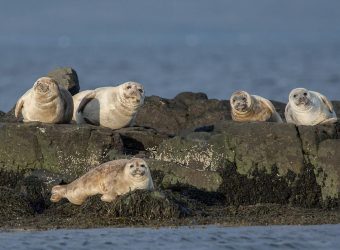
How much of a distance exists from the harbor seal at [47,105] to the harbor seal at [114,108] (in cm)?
63

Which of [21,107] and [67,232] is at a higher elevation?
[21,107]

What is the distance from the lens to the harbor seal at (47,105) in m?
20.5

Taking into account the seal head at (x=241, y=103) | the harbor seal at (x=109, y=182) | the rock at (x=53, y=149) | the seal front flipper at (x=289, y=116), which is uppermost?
the seal head at (x=241, y=103)

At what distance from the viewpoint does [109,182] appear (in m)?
17.0

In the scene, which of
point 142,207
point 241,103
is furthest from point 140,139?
point 142,207

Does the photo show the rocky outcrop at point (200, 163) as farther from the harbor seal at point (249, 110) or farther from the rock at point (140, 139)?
the harbor seal at point (249, 110)

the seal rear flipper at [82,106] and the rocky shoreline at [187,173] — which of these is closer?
the rocky shoreline at [187,173]

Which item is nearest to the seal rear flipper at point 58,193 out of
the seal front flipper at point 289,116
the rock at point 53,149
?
the rock at point 53,149

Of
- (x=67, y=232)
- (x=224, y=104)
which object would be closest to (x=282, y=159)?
(x=67, y=232)

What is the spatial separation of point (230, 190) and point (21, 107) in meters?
4.20

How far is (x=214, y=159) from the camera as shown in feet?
60.3

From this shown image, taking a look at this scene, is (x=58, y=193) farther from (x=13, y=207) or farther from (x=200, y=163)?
(x=200, y=163)

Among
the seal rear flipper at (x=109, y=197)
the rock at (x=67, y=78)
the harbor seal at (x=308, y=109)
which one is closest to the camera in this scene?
the seal rear flipper at (x=109, y=197)

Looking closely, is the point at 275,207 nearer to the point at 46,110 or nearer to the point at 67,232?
the point at 67,232
